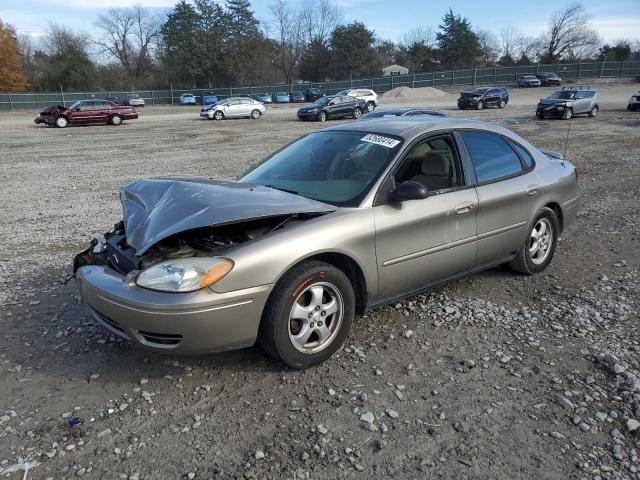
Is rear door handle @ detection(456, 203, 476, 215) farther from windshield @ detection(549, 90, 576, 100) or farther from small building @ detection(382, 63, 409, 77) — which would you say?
small building @ detection(382, 63, 409, 77)

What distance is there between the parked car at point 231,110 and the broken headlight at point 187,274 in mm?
32111

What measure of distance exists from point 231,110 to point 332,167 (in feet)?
103

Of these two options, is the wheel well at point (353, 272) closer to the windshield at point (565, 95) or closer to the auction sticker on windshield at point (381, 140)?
the auction sticker on windshield at point (381, 140)

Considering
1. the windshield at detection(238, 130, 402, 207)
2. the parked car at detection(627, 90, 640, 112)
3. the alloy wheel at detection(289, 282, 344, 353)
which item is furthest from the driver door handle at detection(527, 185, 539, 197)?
the parked car at detection(627, 90, 640, 112)

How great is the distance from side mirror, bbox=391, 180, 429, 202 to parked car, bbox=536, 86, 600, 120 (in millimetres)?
25491

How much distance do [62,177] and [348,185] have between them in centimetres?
1020

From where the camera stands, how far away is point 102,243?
3.86 m

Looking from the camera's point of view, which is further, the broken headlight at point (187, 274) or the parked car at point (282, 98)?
the parked car at point (282, 98)

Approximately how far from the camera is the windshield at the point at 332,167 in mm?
3746

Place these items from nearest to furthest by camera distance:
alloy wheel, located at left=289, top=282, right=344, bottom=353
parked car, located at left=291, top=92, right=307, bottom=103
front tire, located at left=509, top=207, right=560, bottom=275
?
alloy wheel, located at left=289, top=282, right=344, bottom=353
front tire, located at left=509, top=207, right=560, bottom=275
parked car, located at left=291, top=92, right=307, bottom=103

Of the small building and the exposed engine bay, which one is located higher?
the small building

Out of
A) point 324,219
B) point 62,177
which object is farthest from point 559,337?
point 62,177

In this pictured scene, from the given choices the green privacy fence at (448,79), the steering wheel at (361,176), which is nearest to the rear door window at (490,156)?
the steering wheel at (361,176)

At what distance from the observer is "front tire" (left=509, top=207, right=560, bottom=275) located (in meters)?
4.86
